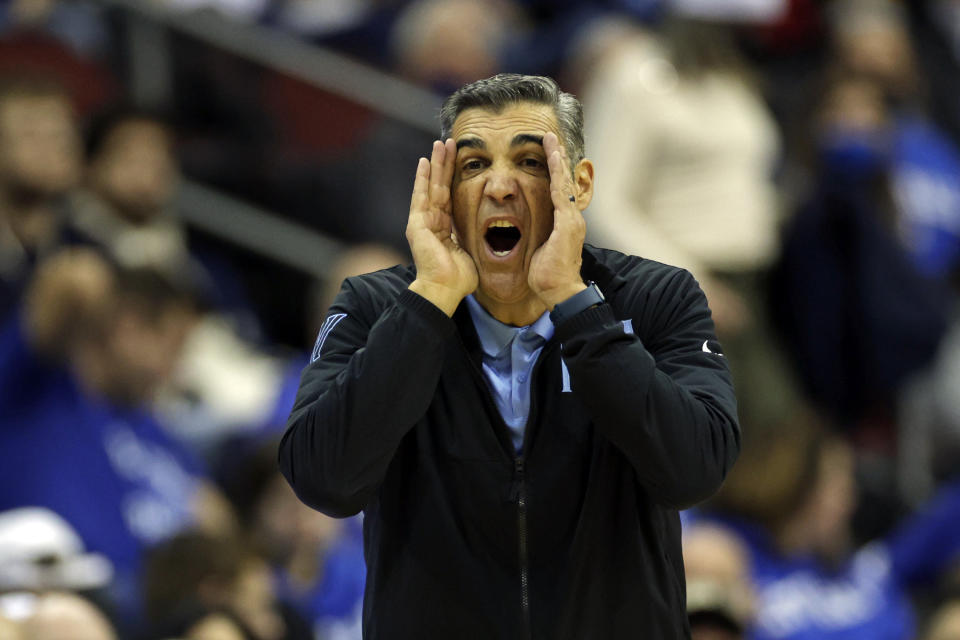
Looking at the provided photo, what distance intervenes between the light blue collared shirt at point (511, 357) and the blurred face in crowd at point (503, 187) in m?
0.08

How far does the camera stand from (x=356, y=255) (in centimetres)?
611

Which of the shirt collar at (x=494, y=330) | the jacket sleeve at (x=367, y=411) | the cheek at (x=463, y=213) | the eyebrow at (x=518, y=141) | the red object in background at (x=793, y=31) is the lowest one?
the jacket sleeve at (x=367, y=411)

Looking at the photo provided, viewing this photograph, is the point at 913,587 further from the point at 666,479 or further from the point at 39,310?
the point at 666,479

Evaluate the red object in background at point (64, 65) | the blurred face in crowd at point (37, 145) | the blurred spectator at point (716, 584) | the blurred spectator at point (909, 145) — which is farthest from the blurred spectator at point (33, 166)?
the blurred spectator at point (909, 145)

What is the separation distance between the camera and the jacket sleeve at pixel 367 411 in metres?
2.31

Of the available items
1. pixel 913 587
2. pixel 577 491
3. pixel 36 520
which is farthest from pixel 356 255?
pixel 577 491

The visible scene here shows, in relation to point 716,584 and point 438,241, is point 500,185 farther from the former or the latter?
point 716,584

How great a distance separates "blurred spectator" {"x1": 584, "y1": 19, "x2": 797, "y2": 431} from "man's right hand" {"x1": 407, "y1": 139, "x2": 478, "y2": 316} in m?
3.25

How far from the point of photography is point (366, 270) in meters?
5.90

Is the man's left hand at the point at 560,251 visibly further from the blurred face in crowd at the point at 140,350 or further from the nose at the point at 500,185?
the blurred face in crowd at the point at 140,350

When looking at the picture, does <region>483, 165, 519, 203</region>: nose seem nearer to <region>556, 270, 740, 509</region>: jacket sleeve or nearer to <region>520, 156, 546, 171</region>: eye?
<region>520, 156, 546, 171</region>: eye

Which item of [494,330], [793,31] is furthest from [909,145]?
[494,330]

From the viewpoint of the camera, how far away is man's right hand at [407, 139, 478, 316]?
242 centimetres

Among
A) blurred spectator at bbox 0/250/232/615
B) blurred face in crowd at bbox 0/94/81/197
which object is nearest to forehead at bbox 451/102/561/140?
blurred spectator at bbox 0/250/232/615
